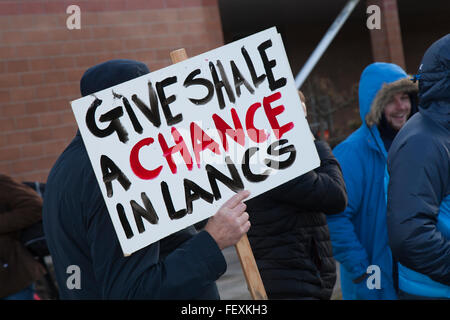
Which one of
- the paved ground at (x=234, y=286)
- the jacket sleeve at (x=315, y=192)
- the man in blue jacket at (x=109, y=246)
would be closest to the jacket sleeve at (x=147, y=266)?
the man in blue jacket at (x=109, y=246)

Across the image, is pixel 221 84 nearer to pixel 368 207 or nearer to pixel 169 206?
pixel 169 206

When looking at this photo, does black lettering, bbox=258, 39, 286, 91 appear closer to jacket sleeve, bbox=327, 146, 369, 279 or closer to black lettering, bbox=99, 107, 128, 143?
black lettering, bbox=99, 107, 128, 143

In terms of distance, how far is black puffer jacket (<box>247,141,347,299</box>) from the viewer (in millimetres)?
2574

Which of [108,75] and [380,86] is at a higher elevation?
[108,75]

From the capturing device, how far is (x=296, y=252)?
259 cm

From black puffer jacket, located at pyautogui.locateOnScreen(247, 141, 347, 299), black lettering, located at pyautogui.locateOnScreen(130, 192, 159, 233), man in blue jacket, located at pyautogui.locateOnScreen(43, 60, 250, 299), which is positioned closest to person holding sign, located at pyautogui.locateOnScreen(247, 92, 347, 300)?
black puffer jacket, located at pyautogui.locateOnScreen(247, 141, 347, 299)

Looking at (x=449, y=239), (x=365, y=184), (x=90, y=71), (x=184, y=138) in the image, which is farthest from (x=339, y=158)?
(x=90, y=71)

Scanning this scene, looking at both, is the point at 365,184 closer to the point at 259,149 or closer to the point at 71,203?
the point at 259,149

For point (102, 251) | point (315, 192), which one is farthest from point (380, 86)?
point (102, 251)

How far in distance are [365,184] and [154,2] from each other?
3.66 m

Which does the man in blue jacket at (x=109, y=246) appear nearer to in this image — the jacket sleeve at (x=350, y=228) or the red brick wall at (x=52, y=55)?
the jacket sleeve at (x=350, y=228)

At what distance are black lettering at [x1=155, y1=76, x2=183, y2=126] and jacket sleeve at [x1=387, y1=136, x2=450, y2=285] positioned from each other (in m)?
0.73

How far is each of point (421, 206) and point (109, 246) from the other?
948 millimetres

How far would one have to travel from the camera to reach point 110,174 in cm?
170
